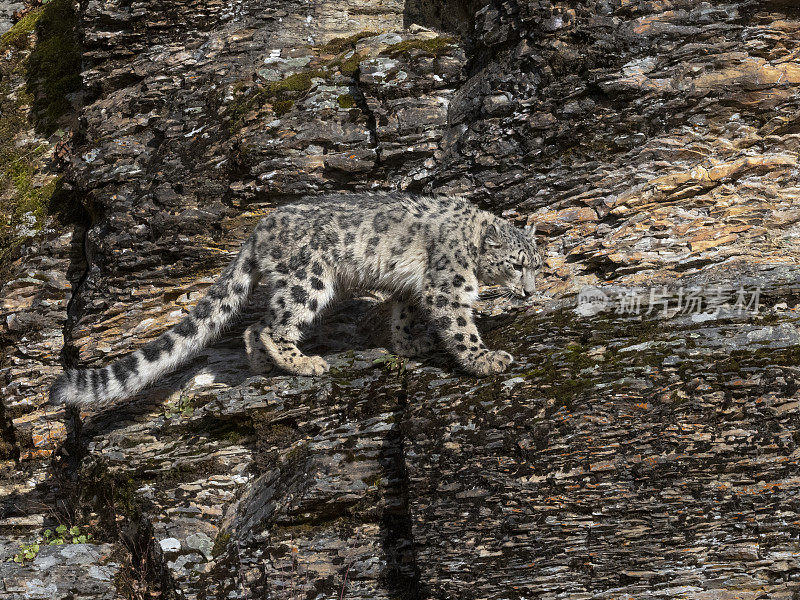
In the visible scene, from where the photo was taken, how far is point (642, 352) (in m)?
6.93

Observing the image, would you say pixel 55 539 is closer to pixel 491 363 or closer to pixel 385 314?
pixel 385 314

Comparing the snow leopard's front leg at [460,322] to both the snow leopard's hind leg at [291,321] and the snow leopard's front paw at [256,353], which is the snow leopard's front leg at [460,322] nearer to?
the snow leopard's hind leg at [291,321]

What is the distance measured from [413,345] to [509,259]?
5.04ft

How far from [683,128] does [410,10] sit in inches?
214

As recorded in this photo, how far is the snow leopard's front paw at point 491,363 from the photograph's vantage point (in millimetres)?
7363

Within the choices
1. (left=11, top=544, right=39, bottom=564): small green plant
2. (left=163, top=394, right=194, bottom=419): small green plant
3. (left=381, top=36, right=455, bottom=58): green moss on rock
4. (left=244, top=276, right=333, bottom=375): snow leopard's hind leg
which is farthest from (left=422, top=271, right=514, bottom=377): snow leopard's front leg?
(left=11, top=544, right=39, bottom=564): small green plant

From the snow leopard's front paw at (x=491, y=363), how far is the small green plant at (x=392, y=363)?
0.89m

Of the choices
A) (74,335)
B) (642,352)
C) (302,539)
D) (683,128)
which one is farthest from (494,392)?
(74,335)

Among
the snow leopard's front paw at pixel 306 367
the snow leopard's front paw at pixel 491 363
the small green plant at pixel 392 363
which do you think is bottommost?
the snow leopard's front paw at pixel 306 367

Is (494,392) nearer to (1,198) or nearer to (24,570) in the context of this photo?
(24,570)

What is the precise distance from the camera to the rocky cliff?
6242 mm

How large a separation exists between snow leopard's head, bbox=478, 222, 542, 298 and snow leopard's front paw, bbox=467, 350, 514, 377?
4.31 feet

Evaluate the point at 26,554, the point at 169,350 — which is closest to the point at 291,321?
the point at 169,350

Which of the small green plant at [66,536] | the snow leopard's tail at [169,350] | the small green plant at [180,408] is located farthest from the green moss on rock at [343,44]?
the small green plant at [66,536]
